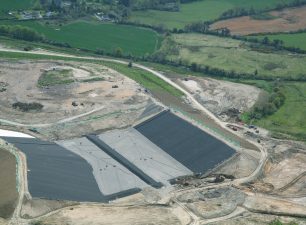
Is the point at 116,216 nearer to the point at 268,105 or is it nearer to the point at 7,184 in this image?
the point at 7,184

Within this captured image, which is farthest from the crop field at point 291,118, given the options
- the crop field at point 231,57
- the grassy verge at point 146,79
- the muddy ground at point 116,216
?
the muddy ground at point 116,216

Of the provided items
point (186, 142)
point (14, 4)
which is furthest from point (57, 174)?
point (14, 4)

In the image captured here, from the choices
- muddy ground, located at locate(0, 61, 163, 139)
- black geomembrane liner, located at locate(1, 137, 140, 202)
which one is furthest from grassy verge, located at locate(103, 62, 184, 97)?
black geomembrane liner, located at locate(1, 137, 140, 202)

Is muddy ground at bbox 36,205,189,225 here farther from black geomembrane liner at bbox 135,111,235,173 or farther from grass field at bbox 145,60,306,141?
grass field at bbox 145,60,306,141

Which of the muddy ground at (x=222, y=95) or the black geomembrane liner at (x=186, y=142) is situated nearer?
the black geomembrane liner at (x=186, y=142)

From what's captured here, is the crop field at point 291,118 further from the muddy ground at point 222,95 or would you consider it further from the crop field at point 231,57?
the crop field at point 231,57

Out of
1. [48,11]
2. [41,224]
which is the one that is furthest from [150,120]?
[48,11]
